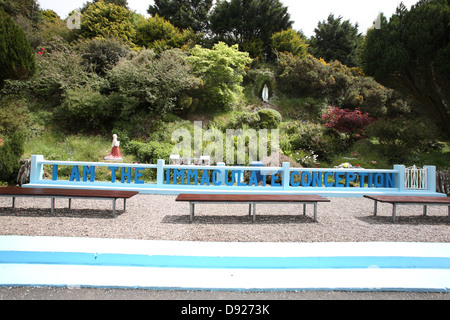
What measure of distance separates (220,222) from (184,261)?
2327 mm

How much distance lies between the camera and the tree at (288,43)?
24.7 m

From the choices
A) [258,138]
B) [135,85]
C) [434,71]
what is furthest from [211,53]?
[434,71]

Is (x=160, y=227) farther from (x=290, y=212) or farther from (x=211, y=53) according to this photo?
(x=211, y=53)

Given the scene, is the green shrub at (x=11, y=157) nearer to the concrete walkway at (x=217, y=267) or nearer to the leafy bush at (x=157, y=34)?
the concrete walkway at (x=217, y=267)

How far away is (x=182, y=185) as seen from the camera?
896cm

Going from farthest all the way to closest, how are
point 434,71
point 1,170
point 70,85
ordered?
point 70,85 → point 434,71 → point 1,170

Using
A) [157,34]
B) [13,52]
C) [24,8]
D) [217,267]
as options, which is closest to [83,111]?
[13,52]

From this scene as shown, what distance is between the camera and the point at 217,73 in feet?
58.2

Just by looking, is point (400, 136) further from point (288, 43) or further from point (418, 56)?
point (288, 43)

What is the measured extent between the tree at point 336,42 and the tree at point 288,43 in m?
3.13

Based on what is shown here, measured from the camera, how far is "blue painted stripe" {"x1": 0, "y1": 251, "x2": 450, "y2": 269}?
3537 millimetres

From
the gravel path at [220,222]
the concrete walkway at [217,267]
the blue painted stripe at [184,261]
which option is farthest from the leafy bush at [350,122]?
the blue painted stripe at [184,261]
